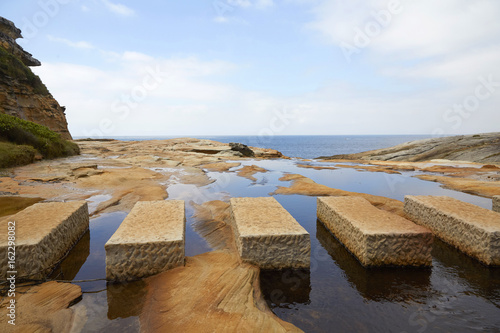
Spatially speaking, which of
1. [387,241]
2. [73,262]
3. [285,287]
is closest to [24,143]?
[73,262]

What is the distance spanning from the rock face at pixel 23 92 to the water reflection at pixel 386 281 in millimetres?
26055

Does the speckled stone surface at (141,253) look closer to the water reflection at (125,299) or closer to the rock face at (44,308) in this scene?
the water reflection at (125,299)

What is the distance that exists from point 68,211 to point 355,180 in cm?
1107

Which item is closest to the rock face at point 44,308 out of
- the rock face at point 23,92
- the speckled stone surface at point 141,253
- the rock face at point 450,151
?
the speckled stone surface at point 141,253

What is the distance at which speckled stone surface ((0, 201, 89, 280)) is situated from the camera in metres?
3.68

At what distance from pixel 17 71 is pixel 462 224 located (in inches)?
1250

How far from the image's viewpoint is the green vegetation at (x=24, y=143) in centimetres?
1168

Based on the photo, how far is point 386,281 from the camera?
4.01 meters

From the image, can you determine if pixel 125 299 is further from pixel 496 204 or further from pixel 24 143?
pixel 24 143

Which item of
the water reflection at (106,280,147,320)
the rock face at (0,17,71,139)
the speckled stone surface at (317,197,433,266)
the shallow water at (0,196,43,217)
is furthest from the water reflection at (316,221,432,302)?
the rock face at (0,17,71,139)

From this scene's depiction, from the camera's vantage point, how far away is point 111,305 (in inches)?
132

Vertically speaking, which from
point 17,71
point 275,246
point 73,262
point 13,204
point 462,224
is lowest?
point 73,262

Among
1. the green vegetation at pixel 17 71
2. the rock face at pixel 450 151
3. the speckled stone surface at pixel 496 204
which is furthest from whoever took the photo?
the rock face at pixel 450 151

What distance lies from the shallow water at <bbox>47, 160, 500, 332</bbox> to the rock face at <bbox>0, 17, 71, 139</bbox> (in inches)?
936
